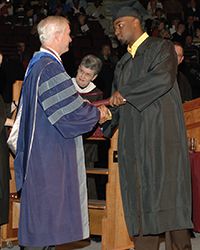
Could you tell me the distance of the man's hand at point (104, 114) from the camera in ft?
15.7

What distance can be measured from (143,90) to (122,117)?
1.09 feet

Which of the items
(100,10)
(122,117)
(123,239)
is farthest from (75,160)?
(100,10)

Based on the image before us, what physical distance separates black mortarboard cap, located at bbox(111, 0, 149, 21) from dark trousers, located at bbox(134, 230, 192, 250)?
149cm

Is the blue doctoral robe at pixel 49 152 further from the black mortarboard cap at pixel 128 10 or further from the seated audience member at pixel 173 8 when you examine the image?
the seated audience member at pixel 173 8

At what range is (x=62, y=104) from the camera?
4.56m

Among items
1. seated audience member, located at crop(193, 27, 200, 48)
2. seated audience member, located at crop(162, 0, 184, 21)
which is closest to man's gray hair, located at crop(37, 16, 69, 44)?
seated audience member, located at crop(193, 27, 200, 48)

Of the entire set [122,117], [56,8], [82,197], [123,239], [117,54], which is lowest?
[123,239]

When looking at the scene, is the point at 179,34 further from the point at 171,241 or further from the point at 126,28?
the point at 171,241

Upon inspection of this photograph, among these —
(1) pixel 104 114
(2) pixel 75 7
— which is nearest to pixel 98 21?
(2) pixel 75 7

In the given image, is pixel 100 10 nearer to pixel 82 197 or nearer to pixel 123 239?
pixel 123 239

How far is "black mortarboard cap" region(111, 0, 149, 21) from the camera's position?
4816mm

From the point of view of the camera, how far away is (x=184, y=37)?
15.7 meters

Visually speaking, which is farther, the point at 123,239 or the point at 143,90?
the point at 123,239

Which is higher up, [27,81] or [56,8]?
[56,8]
